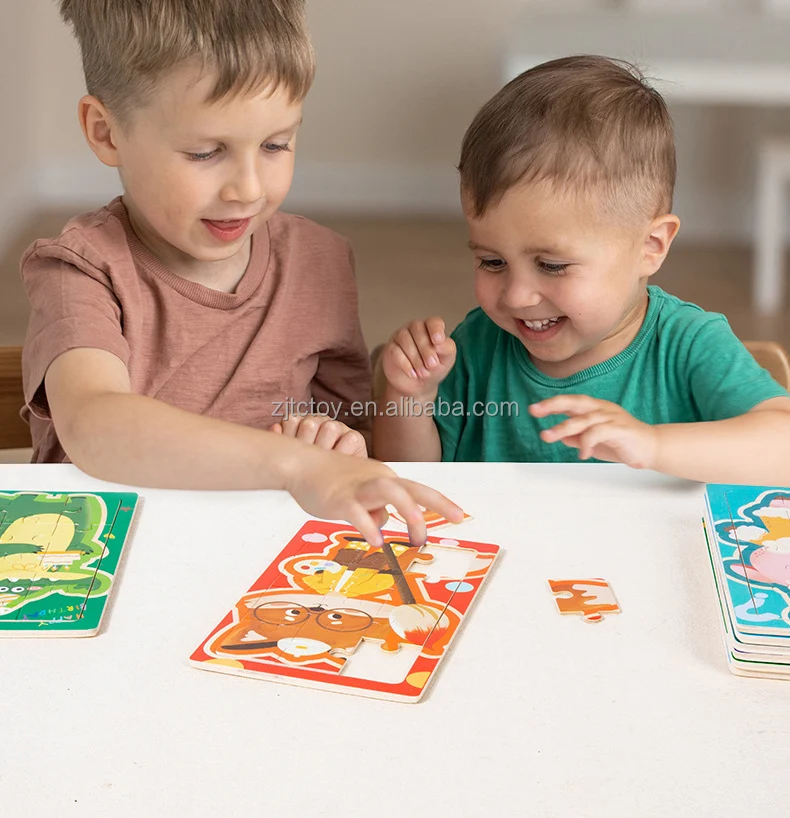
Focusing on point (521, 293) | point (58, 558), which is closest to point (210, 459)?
point (58, 558)

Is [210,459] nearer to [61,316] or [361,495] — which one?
[361,495]

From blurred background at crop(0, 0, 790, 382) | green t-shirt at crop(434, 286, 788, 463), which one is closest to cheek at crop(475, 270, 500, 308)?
green t-shirt at crop(434, 286, 788, 463)

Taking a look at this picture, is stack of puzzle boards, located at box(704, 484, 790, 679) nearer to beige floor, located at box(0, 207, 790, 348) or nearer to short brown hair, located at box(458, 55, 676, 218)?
short brown hair, located at box(458, 55, 676, 218)

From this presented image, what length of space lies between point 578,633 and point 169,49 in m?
0.70

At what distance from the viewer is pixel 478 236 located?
1.14 m

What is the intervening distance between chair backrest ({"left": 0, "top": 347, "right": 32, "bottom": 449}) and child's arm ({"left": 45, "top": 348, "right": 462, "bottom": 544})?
0.90 ft

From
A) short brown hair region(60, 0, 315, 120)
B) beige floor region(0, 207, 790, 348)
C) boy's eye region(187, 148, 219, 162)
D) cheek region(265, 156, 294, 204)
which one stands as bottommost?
beige floor region(0, 207, 790, 348)

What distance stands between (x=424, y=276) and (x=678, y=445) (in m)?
2.96

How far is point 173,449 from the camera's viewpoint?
0.88 meters

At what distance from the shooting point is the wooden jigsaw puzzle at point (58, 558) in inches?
27.9

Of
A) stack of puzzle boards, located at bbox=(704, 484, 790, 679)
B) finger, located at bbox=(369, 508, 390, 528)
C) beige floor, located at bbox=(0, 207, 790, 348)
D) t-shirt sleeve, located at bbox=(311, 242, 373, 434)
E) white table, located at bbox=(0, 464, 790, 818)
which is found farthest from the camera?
beige floor, located at bbox=(0, 207, 790, 348)

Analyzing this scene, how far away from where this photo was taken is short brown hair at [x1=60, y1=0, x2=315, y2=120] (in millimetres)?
1057

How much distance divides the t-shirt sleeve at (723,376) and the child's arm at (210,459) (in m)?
0.45

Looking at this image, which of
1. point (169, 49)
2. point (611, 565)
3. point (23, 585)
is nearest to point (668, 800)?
point (611, 565)
